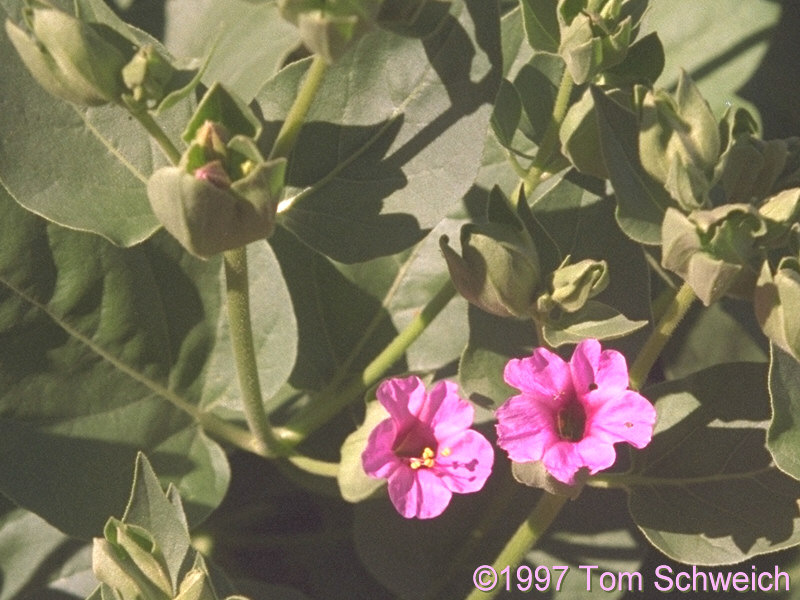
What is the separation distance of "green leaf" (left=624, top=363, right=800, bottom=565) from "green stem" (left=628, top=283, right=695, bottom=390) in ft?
0.35

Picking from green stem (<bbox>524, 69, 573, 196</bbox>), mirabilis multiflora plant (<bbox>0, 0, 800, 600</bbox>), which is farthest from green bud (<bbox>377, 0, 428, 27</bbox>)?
green stem (<bbox>524, 69, 573, 196</bbox>)

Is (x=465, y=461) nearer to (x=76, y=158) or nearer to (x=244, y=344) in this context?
(x=244, y=344)

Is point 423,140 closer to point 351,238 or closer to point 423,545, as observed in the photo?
point 351,238

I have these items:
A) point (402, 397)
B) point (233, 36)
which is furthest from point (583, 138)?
point (233, 36)

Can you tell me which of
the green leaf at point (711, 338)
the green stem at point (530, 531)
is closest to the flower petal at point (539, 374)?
the green stem at point (530, 531)

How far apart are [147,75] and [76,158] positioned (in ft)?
0.72

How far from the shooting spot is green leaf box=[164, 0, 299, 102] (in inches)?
58.1

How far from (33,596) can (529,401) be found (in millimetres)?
667

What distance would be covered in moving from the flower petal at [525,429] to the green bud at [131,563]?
0.28 m

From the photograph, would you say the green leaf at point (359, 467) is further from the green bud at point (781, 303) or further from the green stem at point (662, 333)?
the green bud at point (781, 303)

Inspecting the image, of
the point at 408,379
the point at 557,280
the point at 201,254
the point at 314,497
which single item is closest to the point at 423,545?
the point at 314,497

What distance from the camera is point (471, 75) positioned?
3.10 feet

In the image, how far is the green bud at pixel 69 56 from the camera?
2.44 feet

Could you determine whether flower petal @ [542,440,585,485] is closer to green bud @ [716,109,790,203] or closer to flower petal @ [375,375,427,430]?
flower petal @ [375,375,427,430]
